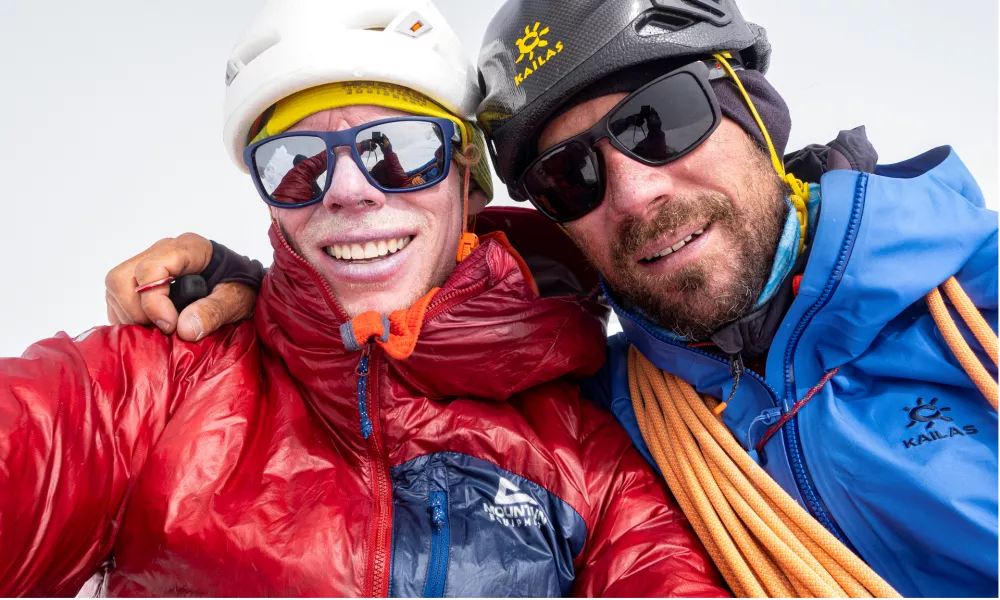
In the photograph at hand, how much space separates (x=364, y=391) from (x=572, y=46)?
3.25 feet

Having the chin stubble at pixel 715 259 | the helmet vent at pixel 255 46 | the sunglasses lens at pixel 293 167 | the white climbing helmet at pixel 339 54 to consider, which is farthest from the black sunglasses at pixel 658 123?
the helmet vent at pixel 255 46

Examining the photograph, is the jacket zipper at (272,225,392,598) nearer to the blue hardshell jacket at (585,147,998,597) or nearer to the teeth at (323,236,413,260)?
the teeth at (323,236,413,260)

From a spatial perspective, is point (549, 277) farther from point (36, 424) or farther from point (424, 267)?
point (36, 424)

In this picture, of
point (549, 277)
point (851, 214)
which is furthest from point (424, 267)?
point (851, 214)

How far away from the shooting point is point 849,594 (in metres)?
1.25

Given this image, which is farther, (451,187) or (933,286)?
(451,187)

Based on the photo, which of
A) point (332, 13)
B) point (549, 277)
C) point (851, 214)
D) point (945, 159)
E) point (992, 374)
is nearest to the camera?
point (992, 374)

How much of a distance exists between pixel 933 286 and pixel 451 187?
1.16 m

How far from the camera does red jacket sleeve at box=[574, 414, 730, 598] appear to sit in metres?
1.40

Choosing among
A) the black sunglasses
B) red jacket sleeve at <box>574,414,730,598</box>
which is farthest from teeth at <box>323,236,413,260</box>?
red jacket sleeve at <box>574,414,730,598</box>

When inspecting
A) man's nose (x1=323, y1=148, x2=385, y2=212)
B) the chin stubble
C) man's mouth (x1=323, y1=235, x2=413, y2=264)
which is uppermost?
man's nose (x1=323, y1=148, x2=385, y2=212)

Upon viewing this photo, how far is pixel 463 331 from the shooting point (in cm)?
158

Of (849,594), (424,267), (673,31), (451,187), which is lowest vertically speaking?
(849,594)

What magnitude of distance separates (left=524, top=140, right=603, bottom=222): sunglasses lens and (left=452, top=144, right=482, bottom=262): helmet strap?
20 centimetres
